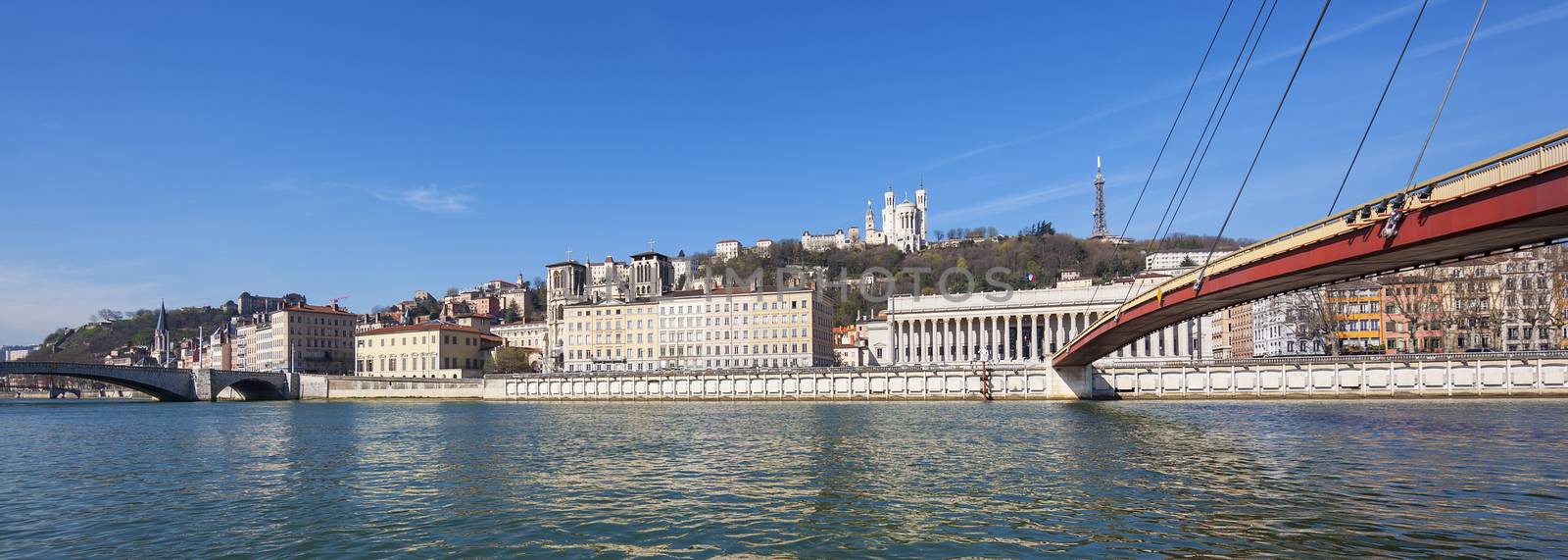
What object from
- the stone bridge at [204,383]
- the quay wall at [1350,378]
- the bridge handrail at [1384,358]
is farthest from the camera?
the stone bridge at [204,383]

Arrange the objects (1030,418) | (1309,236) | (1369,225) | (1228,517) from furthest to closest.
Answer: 1. (1030,418)
2. (1309,236)
3. (1369,225)
4. (1228,517)

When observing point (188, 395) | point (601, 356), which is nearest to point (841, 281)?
point (601, 356)

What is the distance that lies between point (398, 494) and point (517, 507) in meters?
3.96

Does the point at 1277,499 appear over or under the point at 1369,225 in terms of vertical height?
under

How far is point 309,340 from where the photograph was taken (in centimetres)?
14075

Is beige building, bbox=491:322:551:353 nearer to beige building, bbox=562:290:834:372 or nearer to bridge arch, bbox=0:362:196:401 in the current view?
beige building, bbox=562:290:834:372

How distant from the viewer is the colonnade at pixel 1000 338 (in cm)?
11419

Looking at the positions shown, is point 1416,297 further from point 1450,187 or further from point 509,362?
point 509,362

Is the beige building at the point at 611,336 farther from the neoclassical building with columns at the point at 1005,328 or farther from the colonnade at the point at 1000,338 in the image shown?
the colonnade at the point at 1000,338

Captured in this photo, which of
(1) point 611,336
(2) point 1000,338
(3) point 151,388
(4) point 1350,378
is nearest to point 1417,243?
(4) point 1350,378

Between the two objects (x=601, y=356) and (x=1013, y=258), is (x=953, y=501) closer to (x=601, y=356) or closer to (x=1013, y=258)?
(x=601, y=356)

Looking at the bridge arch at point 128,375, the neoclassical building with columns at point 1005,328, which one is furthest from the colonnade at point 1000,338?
the bridge arch at point 128,375

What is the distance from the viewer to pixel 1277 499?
61.5 ft

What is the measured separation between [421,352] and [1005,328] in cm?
7170
